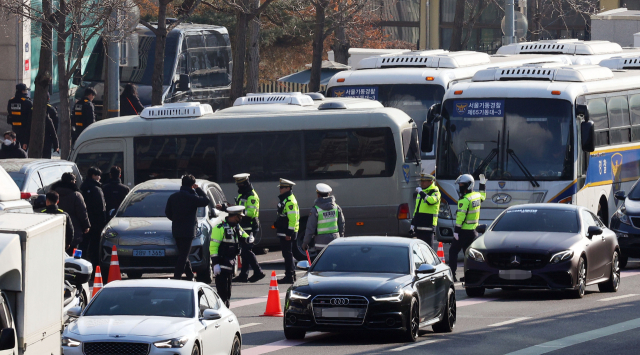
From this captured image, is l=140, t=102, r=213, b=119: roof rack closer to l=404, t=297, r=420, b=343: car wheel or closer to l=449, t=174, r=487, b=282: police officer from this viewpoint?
l=449, t=174, r=487, b=282: police officer

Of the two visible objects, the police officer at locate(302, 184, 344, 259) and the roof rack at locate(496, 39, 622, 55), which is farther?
the roof rack at locate(496, 39, 622, 55)

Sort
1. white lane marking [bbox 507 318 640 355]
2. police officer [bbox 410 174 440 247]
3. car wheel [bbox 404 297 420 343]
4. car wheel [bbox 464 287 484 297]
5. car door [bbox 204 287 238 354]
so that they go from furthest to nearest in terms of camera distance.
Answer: police officer [bbox 410 174 440 247] → car wheel [bbox 464 287 484 297] → car wheel [bbox 404 297 420 343] → white lane marking [bbox 507 318 640 355] → car door [bbox 204 287 238 354]

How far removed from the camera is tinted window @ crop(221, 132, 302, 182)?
863 inches

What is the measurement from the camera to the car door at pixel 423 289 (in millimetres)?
13633

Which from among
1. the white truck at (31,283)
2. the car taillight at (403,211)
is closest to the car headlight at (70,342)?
the white truck at (31,283)

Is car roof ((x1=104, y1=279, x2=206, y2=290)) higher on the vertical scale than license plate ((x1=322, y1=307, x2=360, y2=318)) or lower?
higher

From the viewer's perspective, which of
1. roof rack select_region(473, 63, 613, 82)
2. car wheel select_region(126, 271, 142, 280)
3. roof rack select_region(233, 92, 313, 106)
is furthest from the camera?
roof rack select_region(233, 92, 313, 106)

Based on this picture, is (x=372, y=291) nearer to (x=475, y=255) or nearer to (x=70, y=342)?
(x=70, y=342)

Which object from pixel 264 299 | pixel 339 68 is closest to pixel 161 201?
pixel 264 299

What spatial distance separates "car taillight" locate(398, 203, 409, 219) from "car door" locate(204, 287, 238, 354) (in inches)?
377

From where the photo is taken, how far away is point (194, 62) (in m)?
30.0

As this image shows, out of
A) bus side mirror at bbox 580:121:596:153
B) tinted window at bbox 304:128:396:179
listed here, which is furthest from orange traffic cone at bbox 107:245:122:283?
bus side mirror at bbox 580:121:596:153

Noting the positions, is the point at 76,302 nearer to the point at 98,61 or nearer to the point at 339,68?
the point at 98,61

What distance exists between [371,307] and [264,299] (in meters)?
4.21
